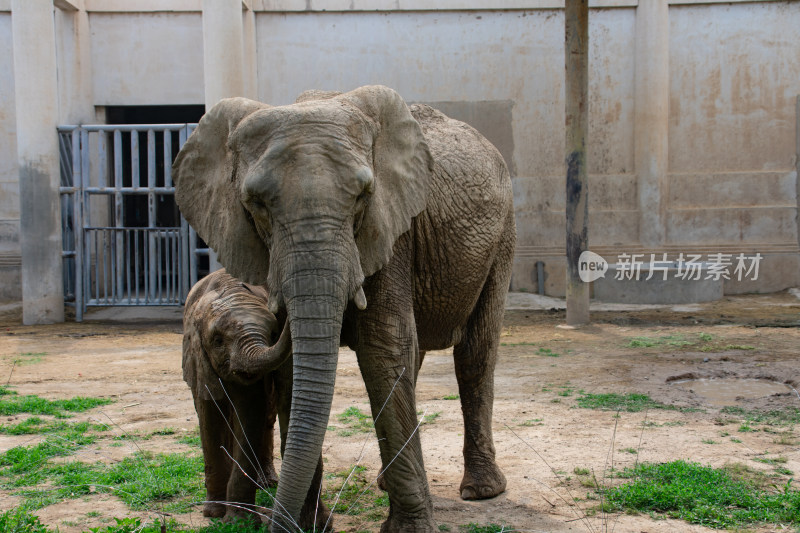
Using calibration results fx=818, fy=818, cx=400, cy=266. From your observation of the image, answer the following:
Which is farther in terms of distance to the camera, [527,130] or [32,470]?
[527,130]

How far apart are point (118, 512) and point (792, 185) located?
15.0 metres

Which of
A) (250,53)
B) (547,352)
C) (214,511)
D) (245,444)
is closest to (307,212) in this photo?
(245,444)

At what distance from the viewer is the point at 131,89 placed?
50.5ft

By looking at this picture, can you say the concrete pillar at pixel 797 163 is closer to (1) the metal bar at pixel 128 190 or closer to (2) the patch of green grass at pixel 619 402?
(2) the patch of green grass at pixel 619 402

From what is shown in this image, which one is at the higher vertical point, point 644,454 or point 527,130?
point 527,130

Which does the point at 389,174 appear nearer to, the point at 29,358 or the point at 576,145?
the point at 29,358

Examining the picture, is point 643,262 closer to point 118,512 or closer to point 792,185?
point 792,185

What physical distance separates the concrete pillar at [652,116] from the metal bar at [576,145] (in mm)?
3909

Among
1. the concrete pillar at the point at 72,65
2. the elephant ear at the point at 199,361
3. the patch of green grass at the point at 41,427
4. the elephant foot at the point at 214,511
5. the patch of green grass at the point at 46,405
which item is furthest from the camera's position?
the concrete pillar at the point at 72,65

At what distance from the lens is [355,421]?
6652mm

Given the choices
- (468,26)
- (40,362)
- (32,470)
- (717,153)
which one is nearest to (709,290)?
(717,153)

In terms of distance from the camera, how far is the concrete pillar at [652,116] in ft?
50.7

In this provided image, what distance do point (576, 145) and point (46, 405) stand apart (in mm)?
8122

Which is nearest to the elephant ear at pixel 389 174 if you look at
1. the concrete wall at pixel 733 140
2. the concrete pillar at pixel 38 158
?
the concrete pillar at pixel 38 158
